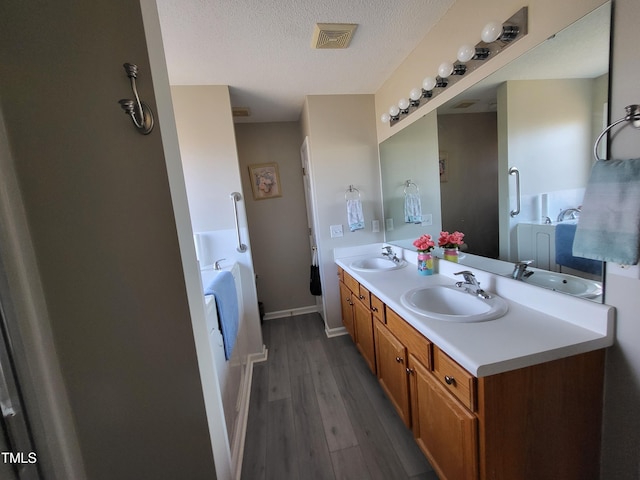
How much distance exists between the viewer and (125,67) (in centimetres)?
65

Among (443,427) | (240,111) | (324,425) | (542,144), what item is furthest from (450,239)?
(240,111)

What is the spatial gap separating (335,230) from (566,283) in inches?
68.8

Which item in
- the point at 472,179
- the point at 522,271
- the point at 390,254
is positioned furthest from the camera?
the point at 390,254

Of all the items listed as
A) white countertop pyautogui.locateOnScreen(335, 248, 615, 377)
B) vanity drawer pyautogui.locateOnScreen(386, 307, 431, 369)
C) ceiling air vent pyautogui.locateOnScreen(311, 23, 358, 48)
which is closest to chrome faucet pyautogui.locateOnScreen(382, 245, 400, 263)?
vanity drawer pyautogui.locateOnScreen(386, 307, 431, 369)

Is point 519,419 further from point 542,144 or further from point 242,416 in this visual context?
point 242,416

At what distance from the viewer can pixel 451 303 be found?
1.36 metres

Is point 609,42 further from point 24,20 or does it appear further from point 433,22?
point 24,20

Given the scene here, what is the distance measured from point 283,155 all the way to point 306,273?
5.07 ft

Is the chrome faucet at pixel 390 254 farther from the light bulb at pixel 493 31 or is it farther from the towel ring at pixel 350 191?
the light bulb at pixel 493 31

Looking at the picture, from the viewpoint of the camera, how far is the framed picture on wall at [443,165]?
1625mm

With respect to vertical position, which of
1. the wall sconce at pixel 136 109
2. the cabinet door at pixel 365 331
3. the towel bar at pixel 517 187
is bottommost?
the cabinet door at pixel 365 331

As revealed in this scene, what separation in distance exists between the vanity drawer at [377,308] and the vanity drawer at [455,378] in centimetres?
51

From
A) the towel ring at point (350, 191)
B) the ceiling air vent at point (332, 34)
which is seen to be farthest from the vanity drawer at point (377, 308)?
the ceiling air vent at point (332, 34)

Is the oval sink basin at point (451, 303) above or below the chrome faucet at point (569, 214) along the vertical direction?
below
